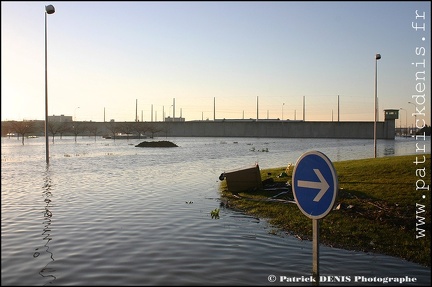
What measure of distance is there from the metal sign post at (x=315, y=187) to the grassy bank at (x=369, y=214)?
35 cm

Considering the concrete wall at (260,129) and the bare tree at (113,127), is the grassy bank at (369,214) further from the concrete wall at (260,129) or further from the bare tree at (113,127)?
the bare tree at (113,127)

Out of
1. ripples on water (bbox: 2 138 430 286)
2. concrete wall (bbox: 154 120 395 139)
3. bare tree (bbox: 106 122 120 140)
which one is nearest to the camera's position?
ripples on water (bbox: 2 138 430 286)

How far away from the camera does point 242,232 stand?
8938mm

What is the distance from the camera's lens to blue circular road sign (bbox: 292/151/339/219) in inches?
180

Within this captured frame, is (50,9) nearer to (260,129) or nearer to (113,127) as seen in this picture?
(113,127)

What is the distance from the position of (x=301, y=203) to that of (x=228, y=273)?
1.85 m

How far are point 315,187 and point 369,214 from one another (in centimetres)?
541

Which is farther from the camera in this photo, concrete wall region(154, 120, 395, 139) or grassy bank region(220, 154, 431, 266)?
concrete wall region(154, 120, 395, 139)

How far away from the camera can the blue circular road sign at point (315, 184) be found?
4562 mm

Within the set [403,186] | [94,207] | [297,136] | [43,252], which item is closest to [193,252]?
[43,252]

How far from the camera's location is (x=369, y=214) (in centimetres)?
946

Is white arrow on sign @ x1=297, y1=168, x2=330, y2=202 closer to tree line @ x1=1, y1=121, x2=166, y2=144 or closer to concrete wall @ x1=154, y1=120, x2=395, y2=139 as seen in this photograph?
tree line @ x1=1, y1=121, x2=166, y2=144

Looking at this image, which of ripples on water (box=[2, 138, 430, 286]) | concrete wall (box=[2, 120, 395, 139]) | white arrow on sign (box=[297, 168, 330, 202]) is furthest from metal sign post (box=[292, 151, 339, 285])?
concrete wall (box=[2, 120, 395, 139])

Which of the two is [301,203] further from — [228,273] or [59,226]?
[59,226]
